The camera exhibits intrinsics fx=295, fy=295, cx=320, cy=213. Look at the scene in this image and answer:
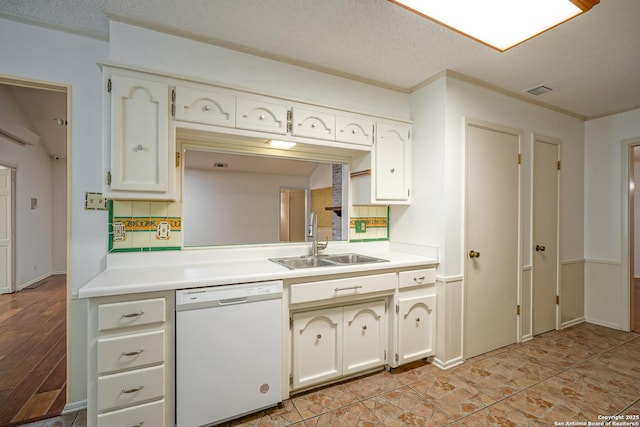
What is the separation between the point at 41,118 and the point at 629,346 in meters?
7.63

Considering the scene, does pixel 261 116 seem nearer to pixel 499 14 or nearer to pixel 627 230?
pixel 499 14

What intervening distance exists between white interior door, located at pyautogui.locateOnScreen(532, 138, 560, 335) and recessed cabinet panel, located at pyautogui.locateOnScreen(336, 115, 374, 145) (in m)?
1.76

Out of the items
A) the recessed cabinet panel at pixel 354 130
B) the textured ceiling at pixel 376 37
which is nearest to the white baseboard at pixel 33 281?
the textured ceiling at pixel 376 37

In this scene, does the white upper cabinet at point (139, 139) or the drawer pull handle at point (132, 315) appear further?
the white upper cabinet at point (139, 139)

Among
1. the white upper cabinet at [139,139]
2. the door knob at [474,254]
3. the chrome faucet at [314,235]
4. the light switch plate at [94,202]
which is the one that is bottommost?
the door knob at [474,254]

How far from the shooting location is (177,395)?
1.53 m

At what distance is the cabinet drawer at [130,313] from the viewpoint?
4.55ft

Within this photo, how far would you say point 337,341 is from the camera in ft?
6.61

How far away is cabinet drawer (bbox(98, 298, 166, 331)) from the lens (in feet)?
4.55

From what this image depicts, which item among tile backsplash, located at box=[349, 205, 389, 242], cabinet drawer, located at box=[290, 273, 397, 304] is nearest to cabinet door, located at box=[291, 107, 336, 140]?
tile backsplash, located at box=[349, 205, 389, 242]

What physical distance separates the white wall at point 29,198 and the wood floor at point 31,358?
2.90 feet

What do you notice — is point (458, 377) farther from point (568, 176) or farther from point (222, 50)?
point (222, 50)

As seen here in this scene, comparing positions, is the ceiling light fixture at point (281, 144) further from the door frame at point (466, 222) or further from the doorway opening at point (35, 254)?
the door frame at point (466, 222)

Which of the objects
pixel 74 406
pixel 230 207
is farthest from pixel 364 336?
Answer: pixel 74 406
